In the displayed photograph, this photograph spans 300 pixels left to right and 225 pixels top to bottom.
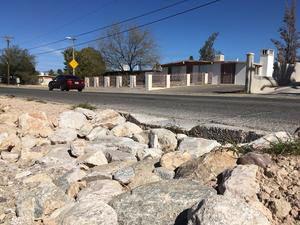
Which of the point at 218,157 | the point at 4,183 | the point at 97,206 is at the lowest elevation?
the point at 4,183

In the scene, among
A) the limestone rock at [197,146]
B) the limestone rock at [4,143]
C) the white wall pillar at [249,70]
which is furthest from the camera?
the white wall pillar at [249,70]

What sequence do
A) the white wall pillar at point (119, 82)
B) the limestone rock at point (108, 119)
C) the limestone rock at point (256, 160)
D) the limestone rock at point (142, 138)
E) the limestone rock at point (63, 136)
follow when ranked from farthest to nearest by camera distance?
the white wall pillar at point (119, 82)
the limestone rock at point (108, 119)
the limestone rock at point (63, 136)
the limestone rock at point (142, 138)
the limestone rock at point (256, 160)

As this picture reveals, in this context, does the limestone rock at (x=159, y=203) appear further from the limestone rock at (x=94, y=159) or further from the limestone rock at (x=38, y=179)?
the limestone rock at (x=94, y=159)

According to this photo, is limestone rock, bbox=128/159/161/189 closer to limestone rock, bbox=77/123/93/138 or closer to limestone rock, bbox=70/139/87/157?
limestone rock, bbox=70/139/87/157

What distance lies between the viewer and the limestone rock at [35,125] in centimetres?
775

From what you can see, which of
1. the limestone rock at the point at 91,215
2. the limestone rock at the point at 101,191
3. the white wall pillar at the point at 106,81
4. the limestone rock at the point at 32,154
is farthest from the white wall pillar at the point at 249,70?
the white wall pillar at the point at 106,81

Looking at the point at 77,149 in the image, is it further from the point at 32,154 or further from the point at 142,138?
the point at 142,138

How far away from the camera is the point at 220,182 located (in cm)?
345

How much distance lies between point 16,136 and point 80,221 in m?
4.69

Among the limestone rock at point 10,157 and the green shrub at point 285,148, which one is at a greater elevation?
the green shrub at point 285,148

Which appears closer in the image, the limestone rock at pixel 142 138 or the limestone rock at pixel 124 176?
the limestone rock at pixel 124 176

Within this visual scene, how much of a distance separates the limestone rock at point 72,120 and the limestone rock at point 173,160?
4262 millimetres

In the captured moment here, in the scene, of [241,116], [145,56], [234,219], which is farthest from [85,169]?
[145,56]

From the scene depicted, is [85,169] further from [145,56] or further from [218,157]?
[145,56]
